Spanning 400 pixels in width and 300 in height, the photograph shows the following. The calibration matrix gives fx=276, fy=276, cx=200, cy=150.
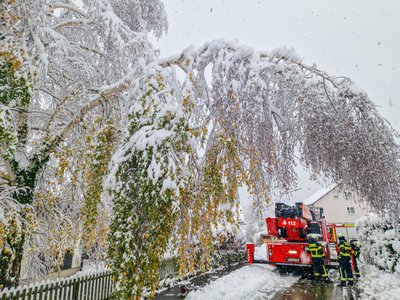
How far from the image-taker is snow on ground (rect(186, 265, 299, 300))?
8.81 m

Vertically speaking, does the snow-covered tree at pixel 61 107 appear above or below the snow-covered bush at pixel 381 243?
above

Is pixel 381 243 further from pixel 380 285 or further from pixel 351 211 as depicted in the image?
pixel 351 211

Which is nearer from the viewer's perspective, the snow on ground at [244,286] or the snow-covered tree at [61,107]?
the snow-covered tree at [61,107]

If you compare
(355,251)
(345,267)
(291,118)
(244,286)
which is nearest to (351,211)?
(355,251)

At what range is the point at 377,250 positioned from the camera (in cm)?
1335

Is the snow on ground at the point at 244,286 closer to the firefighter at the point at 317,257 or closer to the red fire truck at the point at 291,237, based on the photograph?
the red fire truck at the point at 291,237

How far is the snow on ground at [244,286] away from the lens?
881cm

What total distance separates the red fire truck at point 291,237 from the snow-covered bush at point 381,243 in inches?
87.0

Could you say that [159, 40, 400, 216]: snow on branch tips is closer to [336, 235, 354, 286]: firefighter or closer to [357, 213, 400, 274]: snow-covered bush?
[357, 213, 400, 274]: snow-covered bush

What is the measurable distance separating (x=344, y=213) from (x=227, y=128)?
144 ft

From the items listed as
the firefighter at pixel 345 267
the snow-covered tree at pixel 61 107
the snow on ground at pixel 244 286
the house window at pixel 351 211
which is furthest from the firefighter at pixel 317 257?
the house window at pixel 351 211

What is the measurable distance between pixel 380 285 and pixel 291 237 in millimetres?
4117

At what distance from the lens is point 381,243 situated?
12.8m

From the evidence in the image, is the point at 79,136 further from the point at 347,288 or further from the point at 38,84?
the point at 347,288
